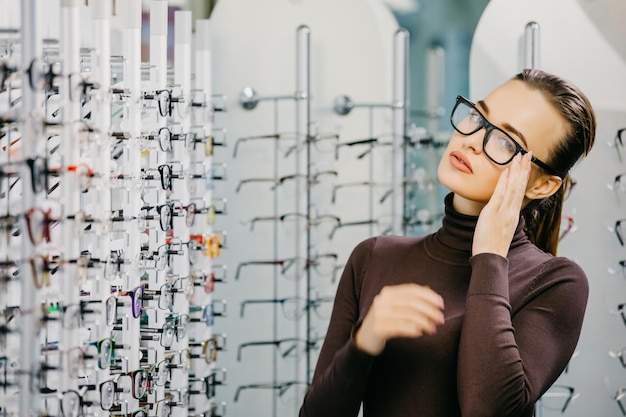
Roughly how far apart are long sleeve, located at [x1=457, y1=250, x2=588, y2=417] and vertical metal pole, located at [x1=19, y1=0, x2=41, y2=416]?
0.82 metres

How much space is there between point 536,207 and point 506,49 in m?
2.90

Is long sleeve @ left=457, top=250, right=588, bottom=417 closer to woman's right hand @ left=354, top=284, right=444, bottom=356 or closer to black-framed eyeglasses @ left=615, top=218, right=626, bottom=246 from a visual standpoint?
woman's right hand @ left=354, top=284, right=444, bottom=356

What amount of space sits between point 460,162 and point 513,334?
0.90ft

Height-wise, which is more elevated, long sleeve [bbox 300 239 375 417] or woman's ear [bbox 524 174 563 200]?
woman's ear [bbox 524 174 563 200]

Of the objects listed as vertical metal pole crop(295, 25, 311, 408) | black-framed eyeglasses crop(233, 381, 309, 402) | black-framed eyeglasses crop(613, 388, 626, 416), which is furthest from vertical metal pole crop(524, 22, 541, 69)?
black-framed eyeglasses crop(233, 381, 309, 402)

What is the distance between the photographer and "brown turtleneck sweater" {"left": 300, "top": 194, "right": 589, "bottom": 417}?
4.67 ft

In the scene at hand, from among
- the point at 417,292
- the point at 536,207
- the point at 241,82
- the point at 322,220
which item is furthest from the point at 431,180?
the point at 417,292

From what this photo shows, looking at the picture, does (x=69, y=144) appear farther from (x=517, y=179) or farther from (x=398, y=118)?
(x=398, y=118)

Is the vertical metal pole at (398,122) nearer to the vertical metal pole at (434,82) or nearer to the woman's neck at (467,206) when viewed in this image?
the vertical metal pole at (434,82)

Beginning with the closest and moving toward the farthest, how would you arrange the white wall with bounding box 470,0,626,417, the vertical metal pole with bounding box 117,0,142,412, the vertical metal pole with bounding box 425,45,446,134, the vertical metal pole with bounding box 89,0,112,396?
the vertical metal pole with bounding box 89,0,112,396 < the vertical metal pole with bounding box 117,0,142,412 < the white wall with bounding box 470,0,626,417 < the vertical metal pole with bounding box 425,45,446,134

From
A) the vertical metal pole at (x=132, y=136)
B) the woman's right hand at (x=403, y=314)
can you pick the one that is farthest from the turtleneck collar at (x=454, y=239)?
the vertical metal pole at (x=132, y=136)

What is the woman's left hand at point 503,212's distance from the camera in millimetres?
1495

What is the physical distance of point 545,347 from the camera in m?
1.47

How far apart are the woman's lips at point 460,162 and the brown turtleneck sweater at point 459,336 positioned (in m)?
0.09
